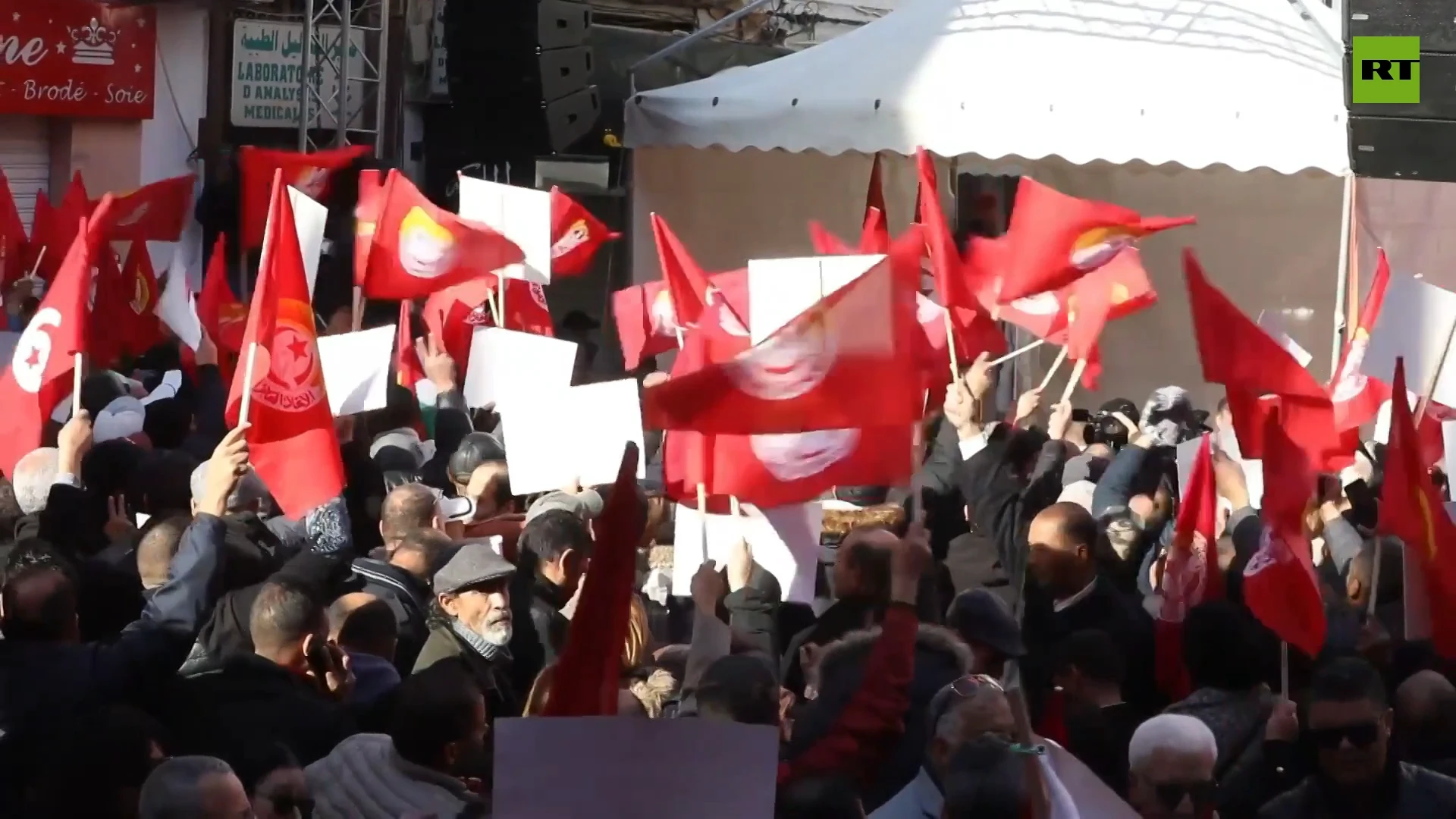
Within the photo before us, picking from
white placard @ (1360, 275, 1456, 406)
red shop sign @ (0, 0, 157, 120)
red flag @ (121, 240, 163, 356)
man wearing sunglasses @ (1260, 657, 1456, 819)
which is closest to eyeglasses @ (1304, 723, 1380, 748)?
man wearing sunglasses @ (1260, 657, 1456, 819)

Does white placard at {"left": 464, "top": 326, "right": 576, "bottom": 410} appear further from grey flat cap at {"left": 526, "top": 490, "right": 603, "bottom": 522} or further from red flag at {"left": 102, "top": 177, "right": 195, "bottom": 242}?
red flag at {"left": 102, "top": 177, "right": 195, "bottom": 242}

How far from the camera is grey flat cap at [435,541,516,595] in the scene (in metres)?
4.98

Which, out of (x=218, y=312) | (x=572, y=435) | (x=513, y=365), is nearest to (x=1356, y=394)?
(x=572, y=435)

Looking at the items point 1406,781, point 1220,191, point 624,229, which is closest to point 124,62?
point 624,229

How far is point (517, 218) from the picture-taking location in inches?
384

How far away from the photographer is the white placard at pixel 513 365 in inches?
327

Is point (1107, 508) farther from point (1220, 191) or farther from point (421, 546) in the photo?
point (1220, 191)

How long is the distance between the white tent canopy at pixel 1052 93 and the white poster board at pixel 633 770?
955 cm

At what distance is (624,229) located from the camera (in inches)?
584

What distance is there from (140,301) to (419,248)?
153cm

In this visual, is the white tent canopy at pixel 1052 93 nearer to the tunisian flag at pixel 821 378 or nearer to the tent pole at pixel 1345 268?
the tent pole at pixel 1345 268

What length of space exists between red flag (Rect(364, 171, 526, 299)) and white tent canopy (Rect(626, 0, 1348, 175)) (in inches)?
145

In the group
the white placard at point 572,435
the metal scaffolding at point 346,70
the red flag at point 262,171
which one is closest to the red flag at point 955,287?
the white placard at point 572,435

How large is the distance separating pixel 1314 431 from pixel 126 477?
3.49 metres
